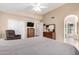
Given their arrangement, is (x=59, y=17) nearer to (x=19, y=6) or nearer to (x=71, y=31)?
(x=71, y=31)

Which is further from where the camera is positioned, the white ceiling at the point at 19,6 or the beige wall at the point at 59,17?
the beige wall at the point at 59,17

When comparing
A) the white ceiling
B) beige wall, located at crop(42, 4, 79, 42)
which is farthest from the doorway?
the white ceiling

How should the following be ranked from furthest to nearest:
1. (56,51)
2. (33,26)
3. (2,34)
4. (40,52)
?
(33,26)
(2,34)
(56,51)
(40,52)

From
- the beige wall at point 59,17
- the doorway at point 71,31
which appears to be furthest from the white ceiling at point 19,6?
the doorway at point 71,31

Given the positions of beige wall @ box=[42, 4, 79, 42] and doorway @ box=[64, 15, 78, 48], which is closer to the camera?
doorway @ box=[64, 15, 78, 48]

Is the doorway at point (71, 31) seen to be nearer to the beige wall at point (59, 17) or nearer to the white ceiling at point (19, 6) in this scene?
the beige wall at point (59, 17)

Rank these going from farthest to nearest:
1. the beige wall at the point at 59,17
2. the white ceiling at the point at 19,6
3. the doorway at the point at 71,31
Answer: the beige wall at the point at 59,17 → the doorway at the point at 71,31 → the white ceiling at the point at 19,6

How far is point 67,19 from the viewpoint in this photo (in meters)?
3.89

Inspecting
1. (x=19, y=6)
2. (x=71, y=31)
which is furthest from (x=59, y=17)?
(x=19, y=6)

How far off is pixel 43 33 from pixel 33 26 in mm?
949

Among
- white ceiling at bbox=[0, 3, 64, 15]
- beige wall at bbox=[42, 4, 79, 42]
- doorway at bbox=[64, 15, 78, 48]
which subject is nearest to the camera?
white ceiling at bbox=[0, 3, 64, 15]

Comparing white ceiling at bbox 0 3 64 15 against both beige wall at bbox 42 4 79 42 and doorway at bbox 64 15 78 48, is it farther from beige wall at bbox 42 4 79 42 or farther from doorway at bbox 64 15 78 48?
doorway at bbox 64 15 78 48

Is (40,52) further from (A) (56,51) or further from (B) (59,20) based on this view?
(B) (59,20)

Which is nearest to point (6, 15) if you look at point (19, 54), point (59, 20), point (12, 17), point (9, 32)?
point (12, 17)
